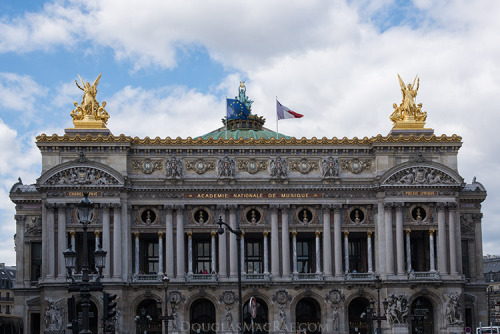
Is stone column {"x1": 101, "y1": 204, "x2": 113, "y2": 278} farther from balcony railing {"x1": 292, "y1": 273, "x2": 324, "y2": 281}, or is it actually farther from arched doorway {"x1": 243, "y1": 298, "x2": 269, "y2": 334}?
balcony railing {"x1": 292, "y1": 273, "x2": 324, "y2": 281}

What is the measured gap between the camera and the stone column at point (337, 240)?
87.5 m

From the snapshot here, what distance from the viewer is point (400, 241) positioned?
87.2 metres

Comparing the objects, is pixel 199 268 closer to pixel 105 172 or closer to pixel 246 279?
pixel 246 279

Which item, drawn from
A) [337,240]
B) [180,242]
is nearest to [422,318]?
[337,240]

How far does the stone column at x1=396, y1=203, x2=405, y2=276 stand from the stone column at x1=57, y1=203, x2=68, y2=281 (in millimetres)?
32074

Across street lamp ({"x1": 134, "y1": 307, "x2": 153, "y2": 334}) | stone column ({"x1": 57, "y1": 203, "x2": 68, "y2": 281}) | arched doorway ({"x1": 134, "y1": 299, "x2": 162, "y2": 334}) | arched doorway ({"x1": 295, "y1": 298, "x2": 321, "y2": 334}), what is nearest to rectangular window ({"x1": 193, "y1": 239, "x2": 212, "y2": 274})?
arched doorway ({"x1": 134, "y1": 299, "x2": 162, "y2": 334})

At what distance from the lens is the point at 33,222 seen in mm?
93250

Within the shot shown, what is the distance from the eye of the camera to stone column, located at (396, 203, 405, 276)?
86.9m

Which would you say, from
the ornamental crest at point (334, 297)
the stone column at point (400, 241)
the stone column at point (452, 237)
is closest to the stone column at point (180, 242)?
the ornamental crest at point (334, 297)

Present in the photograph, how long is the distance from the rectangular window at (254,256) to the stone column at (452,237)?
18719mm

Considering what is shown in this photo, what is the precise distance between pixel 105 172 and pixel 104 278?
10.2 m

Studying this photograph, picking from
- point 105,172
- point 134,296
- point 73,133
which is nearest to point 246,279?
point 134,296

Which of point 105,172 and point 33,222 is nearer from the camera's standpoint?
point 105,172

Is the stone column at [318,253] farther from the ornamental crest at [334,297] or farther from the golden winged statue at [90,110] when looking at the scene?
the golden winged statue at [90,110]
